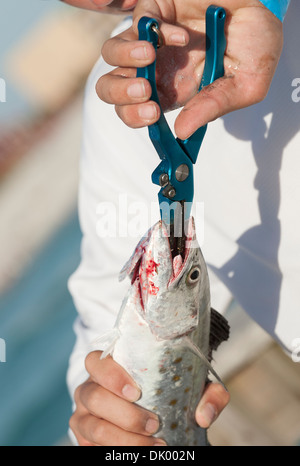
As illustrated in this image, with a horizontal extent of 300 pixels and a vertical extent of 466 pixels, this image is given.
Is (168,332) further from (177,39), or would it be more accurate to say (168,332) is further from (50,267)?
(50,267)

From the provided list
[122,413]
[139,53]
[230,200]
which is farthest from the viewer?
[230,200]

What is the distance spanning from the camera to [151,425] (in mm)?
1015

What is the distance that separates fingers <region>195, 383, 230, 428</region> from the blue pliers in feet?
1.30

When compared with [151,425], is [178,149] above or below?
above

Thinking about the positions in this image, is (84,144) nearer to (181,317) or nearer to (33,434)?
(181,317)

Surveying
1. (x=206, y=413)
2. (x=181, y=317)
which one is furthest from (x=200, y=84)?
(x=206, y=413)

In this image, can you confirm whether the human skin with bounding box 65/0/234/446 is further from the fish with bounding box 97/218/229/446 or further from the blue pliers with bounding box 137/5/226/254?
the blue pliers with bounding box 137/5/226/254

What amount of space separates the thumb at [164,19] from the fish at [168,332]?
0.24 m

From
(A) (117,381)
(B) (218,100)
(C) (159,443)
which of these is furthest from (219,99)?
(C) (159,443)

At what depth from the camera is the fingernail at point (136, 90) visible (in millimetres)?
651

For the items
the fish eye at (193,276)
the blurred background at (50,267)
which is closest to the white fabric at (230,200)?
the fish eye at (193,276)

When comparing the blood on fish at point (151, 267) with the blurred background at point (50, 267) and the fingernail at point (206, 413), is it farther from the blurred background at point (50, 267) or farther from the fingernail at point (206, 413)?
the blurred background at point (50, 267)

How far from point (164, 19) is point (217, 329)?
524 mm
